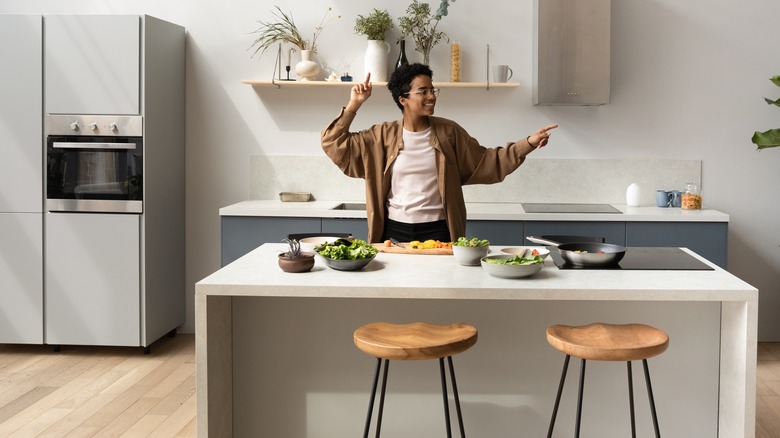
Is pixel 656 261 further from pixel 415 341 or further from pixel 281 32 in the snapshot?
pixel 281 32

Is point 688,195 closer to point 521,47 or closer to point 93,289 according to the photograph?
point 521,47

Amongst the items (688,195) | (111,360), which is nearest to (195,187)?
(111,360)

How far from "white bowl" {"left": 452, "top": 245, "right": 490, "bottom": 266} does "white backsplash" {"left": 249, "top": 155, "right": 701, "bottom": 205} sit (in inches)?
93.5

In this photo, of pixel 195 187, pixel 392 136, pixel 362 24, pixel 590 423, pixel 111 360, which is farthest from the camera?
pixel 195 187

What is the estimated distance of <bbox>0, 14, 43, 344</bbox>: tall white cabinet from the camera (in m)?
4.91

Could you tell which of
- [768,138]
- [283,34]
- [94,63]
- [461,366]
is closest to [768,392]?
[768,138]

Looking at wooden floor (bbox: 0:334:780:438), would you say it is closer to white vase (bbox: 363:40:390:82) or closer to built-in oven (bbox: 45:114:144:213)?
built-in oven (bbox: 45:114:144:213)

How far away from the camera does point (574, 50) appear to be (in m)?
5.00

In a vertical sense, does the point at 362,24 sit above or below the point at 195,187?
above

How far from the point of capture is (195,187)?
5602 mm

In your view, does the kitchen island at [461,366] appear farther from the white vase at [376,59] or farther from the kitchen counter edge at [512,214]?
the white vase at [376,59]

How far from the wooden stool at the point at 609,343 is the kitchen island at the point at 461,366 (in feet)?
0.73

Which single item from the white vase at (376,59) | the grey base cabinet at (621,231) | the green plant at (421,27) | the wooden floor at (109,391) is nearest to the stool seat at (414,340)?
the wooden floor at (109,391)

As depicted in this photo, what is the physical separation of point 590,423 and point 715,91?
3147mm
